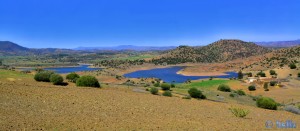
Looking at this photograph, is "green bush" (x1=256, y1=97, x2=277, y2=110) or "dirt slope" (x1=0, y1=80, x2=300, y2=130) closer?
"dirt slope" (x1=0, y1=80, x2=300, y2=130)

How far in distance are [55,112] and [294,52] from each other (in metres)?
128

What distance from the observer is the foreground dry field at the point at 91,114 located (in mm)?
14367

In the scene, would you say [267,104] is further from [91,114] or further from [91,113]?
[91,114]

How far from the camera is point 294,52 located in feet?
423

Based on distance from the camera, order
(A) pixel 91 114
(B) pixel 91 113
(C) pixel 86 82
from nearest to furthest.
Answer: (A) pixel 91 114, (B) pixel 91 113, (C) pixel 86 82

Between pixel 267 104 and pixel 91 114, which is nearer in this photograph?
pixel 91 114

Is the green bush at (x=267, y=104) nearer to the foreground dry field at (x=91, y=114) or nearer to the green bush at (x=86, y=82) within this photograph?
the foreground dry field at (x=91, y=114)

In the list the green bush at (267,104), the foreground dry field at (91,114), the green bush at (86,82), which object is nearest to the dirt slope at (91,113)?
the foreground dry field at (91,114)

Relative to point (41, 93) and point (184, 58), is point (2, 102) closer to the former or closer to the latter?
point (41, 93)

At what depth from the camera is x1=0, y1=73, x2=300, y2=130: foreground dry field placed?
14.4 meters

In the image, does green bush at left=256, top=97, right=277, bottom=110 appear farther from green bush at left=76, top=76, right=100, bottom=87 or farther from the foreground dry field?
green bush at left=76, top=76, right=100, bottom=87

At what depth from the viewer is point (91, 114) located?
1734cm

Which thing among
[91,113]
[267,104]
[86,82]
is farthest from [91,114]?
[267,104]

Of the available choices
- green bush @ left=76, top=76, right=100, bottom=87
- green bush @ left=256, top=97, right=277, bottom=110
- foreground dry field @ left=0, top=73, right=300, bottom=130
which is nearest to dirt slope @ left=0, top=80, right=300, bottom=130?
foreground dry field @ left=0, top=73, right=300, bottom=130
